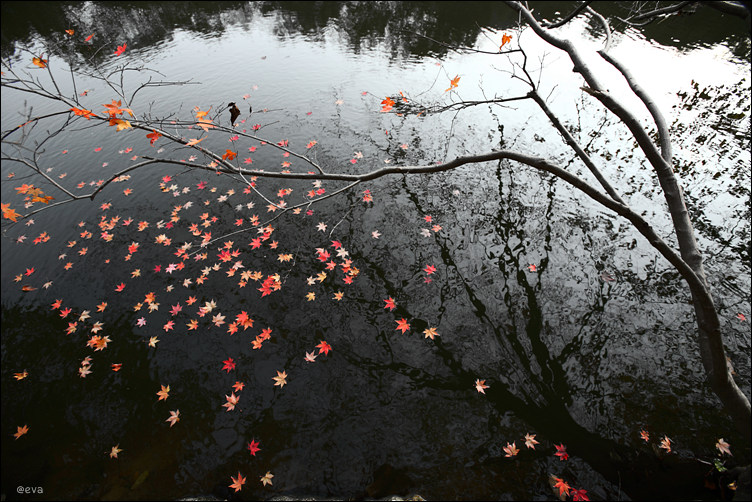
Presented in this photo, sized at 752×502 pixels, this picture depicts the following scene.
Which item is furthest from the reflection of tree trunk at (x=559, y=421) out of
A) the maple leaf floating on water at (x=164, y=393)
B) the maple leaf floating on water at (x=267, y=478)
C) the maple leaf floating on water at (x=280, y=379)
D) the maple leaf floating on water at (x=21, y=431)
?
the maple leaf floating on water at (x=21, y=431)

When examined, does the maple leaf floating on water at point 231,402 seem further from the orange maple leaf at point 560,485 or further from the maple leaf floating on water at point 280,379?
the orange maple leaf at point 560,485

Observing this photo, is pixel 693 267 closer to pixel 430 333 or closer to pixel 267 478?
pixel 430 333

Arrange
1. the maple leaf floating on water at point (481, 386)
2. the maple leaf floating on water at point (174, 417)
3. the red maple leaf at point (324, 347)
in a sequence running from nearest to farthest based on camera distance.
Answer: the maple leaf floating on water at point (174, 417) < the maple leaf floating on water at point (481, 386) < the red maple leaf at point (324, 347)

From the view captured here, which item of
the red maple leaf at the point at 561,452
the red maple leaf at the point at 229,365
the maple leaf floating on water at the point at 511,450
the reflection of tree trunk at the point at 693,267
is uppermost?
the reflection of tree trunk at the point at 693,267

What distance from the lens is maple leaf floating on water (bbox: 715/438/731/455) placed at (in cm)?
409

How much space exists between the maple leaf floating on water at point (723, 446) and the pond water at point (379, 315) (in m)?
0.10

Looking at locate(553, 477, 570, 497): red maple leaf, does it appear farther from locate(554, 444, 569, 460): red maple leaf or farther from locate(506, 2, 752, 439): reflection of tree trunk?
locate(506, 2, 752, 439): reflection of tree trunk

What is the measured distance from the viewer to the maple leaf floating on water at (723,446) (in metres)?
4.09

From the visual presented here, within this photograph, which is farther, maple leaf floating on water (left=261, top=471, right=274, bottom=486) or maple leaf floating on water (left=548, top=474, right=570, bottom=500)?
maple leaf floating on water (left=261, top=471, right=274, bottom=486)

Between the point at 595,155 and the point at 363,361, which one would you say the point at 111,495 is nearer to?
the point at 363,361

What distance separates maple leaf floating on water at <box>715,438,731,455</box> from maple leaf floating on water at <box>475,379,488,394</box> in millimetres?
2796

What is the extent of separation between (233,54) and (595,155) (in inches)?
610

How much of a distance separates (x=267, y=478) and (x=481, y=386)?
3.14 meters

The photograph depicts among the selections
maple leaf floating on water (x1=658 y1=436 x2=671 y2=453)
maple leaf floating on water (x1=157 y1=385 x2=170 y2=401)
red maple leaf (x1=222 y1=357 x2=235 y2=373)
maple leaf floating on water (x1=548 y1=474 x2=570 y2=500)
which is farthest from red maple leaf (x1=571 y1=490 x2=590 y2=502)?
maple leaf floating on water (x1=157 y1=385 x2=170 y2=401)
